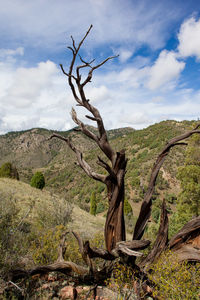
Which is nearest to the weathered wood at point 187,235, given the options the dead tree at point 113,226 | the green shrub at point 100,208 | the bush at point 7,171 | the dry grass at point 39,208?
the dead tree at point 113,226

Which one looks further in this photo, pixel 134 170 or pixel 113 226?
pixel 134 170

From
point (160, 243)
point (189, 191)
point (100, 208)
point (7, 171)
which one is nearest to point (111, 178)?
point (160, 243)

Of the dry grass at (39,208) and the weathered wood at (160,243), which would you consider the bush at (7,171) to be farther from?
the weathered wood at (160,243)

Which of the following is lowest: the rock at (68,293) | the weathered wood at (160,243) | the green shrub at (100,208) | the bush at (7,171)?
the green shrub at (100,208)

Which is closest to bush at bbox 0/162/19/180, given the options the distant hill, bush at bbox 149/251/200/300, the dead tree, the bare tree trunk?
the distant hill

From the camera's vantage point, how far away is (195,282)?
3662 mm

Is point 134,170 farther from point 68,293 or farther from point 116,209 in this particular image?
point 68,293

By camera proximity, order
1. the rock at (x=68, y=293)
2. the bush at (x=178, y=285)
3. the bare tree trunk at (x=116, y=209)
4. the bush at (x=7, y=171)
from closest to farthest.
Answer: the bush at (x=178, y=285)
the rock at (x=68, y=293)
the bare tree trunk at (x=116, y=209)
the bush at (x=7, y=171)

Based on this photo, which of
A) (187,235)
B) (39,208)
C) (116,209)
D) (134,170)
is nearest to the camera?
(116,209)

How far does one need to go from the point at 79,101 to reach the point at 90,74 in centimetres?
73

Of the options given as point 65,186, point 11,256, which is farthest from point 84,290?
point 65,186

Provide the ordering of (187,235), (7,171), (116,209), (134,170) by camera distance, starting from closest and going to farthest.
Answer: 1. (116,209)
2. (187,235)
3. (7,171)
4. (134,170)

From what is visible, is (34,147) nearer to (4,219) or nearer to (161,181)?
(161,181)

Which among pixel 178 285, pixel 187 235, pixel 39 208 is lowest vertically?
pixel 178 285
